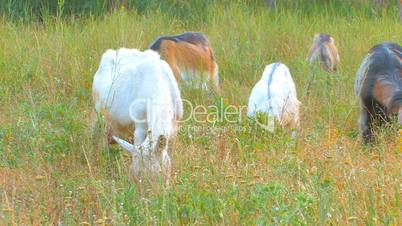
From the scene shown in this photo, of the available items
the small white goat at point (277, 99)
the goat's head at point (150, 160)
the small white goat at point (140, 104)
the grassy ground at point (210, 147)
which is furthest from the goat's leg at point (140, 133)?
the small white goat at point (277, 99)

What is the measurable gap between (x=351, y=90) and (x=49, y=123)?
166 inches

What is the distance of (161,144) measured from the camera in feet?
19.2

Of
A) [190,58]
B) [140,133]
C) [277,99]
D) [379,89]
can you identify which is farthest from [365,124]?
[140,133]

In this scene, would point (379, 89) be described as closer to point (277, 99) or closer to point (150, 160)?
point (277, 99)

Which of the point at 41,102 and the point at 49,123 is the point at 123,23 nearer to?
the point at 41,102

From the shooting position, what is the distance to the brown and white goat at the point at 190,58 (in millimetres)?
10078

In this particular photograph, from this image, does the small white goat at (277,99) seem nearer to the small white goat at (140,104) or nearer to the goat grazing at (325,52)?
the small white goat at (140,104)

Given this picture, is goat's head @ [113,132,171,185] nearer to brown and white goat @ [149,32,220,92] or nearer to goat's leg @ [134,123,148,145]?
goat's leg @ [134,123,148,145]

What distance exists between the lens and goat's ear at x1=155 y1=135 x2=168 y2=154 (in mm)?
5816

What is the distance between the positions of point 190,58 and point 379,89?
9.73 ft

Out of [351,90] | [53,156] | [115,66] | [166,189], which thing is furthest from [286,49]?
[166,189]

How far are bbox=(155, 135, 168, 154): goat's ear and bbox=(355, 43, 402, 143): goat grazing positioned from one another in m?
2.94

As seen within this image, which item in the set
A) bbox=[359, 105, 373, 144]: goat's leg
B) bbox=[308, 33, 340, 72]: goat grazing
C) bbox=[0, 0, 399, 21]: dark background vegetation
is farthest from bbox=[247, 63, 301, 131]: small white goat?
bbox=[0, 0, 399, 21]: dark background vegetation

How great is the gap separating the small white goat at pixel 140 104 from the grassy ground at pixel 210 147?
0.58 feet
